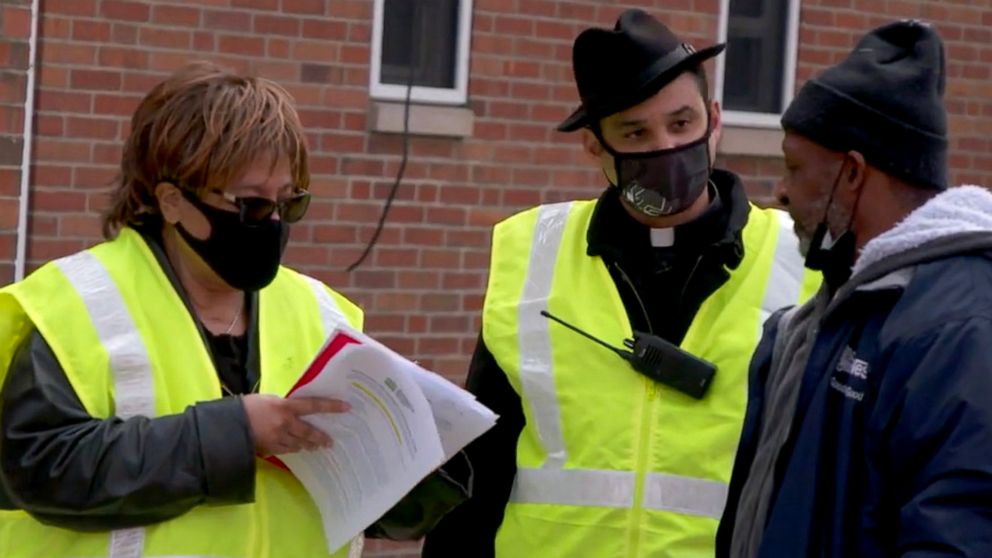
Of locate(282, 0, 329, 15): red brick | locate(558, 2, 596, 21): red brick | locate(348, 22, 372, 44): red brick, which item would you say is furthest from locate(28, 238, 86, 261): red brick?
locate(558, 2, 596, 21): red brick

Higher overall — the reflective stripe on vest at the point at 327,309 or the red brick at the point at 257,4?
the red brick at the point at 257,4

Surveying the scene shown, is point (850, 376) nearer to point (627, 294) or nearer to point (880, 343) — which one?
point (880, 343)

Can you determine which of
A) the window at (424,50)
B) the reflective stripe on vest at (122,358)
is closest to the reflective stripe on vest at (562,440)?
the reflective stripe on vest at (122,358)

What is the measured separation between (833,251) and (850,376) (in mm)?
254

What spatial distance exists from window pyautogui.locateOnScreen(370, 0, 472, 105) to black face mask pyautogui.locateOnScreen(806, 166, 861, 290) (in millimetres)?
3657

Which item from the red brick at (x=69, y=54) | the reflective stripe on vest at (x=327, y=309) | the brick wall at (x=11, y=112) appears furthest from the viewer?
the red brick at (x=69, y=54)

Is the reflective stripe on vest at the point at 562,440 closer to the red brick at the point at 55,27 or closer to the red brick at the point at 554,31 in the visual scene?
the red brick at the point at 55,27

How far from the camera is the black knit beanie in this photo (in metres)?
2.54

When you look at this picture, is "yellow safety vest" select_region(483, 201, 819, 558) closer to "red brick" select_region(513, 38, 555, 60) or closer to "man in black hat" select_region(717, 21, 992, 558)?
"man in black hat" select_region(717, 21, 992, 558)

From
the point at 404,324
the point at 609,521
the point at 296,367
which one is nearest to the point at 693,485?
the point at 609,521

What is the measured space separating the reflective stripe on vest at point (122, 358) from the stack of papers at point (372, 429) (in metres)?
0.27

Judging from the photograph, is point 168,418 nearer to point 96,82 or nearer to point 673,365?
point 673,365

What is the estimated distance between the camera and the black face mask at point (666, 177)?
3330 mm

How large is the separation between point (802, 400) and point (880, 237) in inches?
10.7
